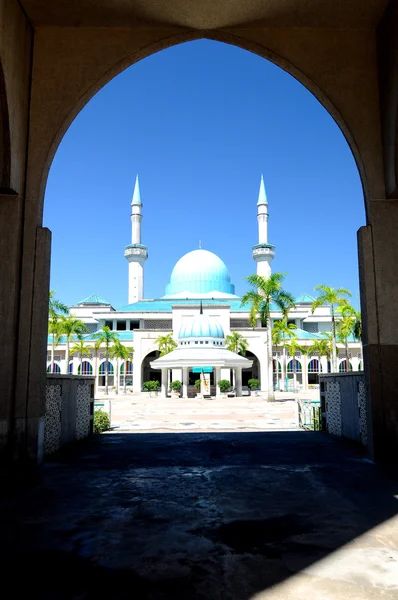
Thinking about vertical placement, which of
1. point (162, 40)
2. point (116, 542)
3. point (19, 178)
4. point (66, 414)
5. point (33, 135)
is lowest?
point (116, 542)

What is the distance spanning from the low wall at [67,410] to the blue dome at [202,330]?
32.6 m

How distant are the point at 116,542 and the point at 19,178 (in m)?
5.44

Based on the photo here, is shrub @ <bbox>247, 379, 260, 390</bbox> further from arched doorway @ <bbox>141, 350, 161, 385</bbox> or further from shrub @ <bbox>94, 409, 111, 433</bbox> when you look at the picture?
shrub @ <bbox>94, 409, 111, 433</bbox>

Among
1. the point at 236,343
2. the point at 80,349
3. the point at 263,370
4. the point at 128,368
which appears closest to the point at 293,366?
the point at 263,370

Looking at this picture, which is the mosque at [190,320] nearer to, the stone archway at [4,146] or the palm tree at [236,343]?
the palm tree at [236,343]

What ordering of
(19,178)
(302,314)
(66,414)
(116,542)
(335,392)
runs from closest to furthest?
(116,542), (19,178), (66,414), (335,392), (302,314)

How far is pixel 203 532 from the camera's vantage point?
4242mm

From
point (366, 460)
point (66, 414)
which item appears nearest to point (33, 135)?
point (66, 414)

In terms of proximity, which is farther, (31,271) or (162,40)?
(162,40)

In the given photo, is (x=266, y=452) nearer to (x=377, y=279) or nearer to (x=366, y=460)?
(x=366, y=460)

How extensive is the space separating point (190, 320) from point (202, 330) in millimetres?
11575

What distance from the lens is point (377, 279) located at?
7.72m

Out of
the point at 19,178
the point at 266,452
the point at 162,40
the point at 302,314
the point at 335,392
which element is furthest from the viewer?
the point at 302,314

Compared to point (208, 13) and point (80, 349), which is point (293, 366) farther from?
point (208, 13)
